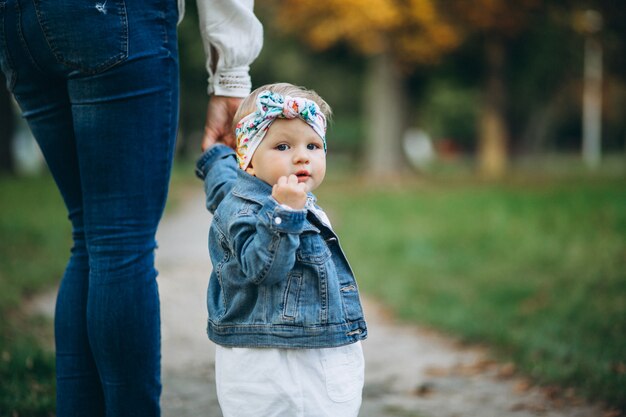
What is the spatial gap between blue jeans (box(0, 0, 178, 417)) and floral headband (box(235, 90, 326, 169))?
8.3 inches

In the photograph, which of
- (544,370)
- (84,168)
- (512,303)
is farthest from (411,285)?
(84,168)

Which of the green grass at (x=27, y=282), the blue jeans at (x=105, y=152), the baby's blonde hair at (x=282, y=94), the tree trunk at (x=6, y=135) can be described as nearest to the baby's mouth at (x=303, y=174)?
the baby's blonde hair at (x=282, y=94)

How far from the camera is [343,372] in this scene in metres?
1.95

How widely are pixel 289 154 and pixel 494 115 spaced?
17506 millimetres

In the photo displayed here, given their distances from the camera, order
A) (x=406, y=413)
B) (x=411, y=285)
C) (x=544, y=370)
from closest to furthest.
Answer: (x=406, y=413) → (x=544, y=370) → (x=411, y=285)

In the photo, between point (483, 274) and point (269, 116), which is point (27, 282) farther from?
point (269, 116)

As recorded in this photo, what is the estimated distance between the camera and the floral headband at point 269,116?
1.91m

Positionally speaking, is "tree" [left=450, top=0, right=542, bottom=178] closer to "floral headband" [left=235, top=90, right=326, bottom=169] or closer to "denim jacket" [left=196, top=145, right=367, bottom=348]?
"floral headband" [left=235, top=90, right=326, bottom=169]

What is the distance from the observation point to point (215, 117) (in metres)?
2.30

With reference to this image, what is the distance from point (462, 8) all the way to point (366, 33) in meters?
2.13

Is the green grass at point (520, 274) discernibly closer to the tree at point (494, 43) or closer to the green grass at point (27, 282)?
the green grass at point (27, 282)

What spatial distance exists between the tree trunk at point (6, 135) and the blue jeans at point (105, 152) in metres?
15.0

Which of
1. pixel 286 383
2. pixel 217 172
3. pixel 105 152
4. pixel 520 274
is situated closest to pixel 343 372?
pixel 286 383

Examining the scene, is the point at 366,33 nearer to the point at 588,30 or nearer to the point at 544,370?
the point at 588,30
